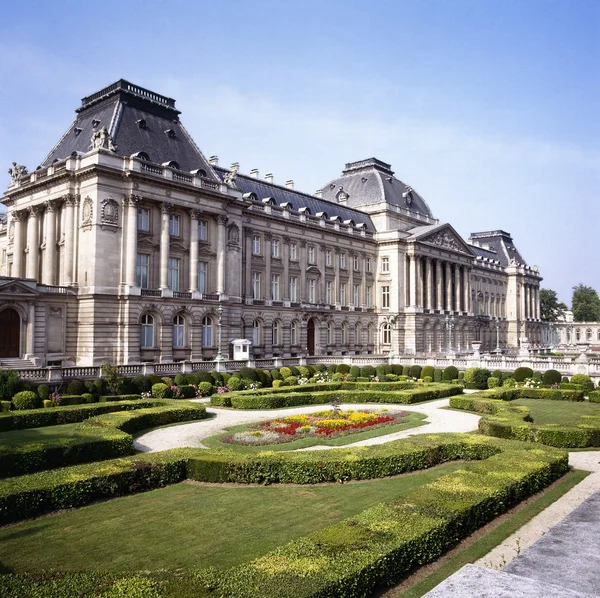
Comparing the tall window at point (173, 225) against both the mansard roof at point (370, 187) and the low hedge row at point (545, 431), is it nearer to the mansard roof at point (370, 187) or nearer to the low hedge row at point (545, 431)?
the low hedge row at point (545, 431)

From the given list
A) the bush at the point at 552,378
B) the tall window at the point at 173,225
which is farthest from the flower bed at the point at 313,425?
the tall window at the point at 173,225

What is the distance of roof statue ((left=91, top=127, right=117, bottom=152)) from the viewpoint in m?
43.3

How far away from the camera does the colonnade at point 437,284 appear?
250 ft

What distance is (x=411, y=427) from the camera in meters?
26.0

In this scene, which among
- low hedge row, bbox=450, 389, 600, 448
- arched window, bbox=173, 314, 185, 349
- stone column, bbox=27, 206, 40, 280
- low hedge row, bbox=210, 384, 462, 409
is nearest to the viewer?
low hedge row, bbox=450, 389, 600, 448

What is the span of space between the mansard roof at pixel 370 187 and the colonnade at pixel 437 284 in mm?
8233

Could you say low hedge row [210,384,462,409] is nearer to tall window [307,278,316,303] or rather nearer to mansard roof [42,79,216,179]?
mansard roof [42,79,216,179]

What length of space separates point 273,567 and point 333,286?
6112 centimetres

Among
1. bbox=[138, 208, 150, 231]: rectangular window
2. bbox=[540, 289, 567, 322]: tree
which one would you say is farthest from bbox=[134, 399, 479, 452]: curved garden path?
bbox=[540, 289, 567, 322]: tree

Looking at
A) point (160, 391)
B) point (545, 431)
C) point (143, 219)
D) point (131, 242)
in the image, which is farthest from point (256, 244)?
point (545, 431)

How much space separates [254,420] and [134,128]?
98.1 feet

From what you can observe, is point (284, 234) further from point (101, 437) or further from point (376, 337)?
point (101, 437)

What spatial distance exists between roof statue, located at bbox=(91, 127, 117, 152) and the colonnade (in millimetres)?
43013

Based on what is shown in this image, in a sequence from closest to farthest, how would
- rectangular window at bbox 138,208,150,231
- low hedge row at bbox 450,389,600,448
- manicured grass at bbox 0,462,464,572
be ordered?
manicured grass at bbox 0,462,464,572, low hedge row at bbox 450,389,600,448, rectangular window at bbox 138,208,150,231
